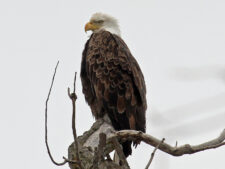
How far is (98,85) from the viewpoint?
6.32 m

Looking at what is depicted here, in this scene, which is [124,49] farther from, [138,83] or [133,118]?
[133,118]

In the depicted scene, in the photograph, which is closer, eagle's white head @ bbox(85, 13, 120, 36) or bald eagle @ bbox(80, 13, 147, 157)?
bald eagle @ bbox(80, 13, 147, 157)

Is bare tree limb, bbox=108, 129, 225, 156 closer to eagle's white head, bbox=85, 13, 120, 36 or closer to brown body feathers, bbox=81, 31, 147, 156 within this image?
brown body feathers, bbox=81, 31, 147, 156

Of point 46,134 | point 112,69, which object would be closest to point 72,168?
point 46,134

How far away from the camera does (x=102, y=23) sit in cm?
774

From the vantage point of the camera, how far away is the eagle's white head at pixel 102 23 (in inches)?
301

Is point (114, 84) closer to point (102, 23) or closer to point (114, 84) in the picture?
point (114, 84)

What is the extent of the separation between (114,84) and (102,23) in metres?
1.72

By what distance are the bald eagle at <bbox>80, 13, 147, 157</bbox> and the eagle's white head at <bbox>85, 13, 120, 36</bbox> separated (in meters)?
0.84

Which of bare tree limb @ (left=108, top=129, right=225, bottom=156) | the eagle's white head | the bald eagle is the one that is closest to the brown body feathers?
the bald eagle

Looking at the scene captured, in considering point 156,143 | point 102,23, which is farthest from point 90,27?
point 156,143

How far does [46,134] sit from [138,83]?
291 cm

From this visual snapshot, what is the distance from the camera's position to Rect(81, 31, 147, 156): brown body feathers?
613cm

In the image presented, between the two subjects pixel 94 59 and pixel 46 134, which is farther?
pixel 94 59
